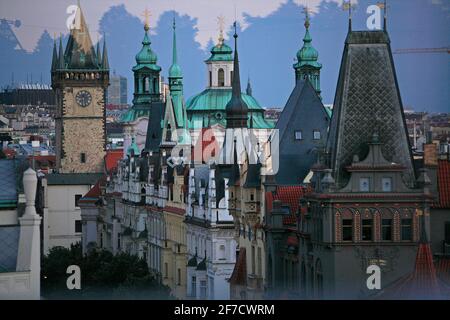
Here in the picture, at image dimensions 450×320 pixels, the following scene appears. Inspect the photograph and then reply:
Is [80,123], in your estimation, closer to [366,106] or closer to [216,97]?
[216,97]

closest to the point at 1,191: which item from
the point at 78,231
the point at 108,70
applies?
the point at 108,70

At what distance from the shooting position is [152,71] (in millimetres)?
93312

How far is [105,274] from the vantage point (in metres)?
55.5

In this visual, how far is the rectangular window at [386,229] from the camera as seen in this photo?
123 feet

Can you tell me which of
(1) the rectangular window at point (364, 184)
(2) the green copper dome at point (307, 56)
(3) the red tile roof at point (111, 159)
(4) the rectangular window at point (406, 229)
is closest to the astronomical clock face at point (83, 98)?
(3) the red tile roof at point (111, 159)

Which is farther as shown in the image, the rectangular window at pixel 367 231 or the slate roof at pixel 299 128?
the slate roof at pixel 299 128

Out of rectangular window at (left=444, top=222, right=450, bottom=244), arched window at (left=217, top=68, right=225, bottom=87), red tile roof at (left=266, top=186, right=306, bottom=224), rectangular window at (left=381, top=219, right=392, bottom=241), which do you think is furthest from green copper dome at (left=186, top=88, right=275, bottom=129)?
rectangular window at (left=381, top=219, right=392, bottom=241)

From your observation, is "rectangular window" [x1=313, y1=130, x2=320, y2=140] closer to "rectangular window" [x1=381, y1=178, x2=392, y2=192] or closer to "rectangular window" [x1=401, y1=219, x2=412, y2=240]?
"rectangular window" [x1=381, y1=178, x2=392, y2=192]

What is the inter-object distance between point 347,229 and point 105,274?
1897cm

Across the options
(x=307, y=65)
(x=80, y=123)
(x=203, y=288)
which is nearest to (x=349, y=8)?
(x=203, y=288)

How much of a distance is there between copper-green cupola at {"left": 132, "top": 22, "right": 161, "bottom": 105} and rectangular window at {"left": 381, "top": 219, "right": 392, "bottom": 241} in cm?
5380

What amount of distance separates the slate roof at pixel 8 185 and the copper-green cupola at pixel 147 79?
183 feet

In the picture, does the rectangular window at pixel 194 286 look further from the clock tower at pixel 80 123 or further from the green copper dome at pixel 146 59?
the green copper dome at pixel 146 59

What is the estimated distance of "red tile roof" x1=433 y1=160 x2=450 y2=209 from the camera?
38.5 m
